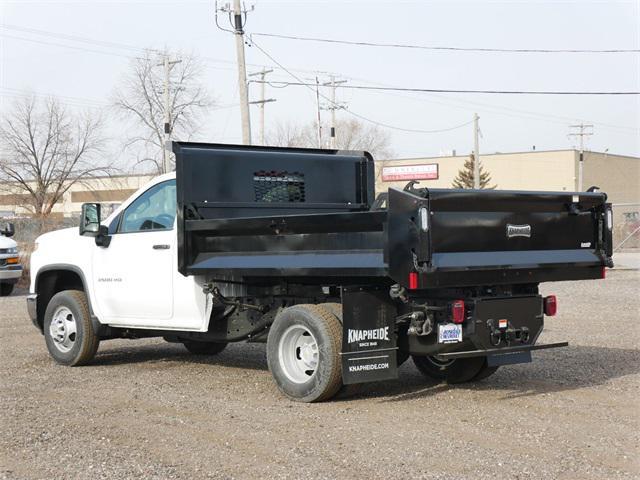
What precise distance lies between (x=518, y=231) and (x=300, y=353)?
211 centimetres

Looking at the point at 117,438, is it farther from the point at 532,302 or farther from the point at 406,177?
the point at 406,177

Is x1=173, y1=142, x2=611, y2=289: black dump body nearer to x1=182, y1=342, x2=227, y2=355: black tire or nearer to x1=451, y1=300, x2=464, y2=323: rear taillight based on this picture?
x1=451, y1=300, x2=464, y2=323: rear taillight

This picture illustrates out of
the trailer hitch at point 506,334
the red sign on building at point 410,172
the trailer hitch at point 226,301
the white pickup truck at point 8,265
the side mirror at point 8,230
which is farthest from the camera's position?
the red sign on building at point 410,172

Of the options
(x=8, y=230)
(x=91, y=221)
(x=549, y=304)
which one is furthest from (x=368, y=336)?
(x=8, y=230)

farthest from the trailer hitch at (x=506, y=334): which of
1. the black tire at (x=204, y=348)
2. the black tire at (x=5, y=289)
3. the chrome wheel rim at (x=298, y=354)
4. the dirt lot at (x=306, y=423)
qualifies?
the black tire at (x=5, y=289)

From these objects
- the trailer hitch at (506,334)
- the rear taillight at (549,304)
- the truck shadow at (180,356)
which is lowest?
the truck shadow at (180,356)

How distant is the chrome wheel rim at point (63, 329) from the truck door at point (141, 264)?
1.66 ft

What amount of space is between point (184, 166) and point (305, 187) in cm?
145

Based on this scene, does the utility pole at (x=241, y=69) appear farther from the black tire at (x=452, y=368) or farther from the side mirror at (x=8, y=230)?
the black tire at (x=452, y=368)

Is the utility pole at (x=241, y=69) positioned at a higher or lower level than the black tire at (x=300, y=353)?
higher

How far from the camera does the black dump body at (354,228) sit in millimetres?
6977

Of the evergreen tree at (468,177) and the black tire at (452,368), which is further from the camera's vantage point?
the evergreen tree at (468,177)

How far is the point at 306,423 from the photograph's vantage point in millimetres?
6934

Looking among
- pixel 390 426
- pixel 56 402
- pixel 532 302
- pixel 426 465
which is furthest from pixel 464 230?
pixel 56 402
